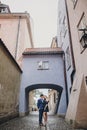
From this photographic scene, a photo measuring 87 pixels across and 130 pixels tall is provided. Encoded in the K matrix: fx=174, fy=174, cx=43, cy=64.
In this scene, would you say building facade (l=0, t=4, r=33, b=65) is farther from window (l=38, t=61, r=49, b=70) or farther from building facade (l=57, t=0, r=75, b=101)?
building facade (l=57, t=0, r=75, b=101)

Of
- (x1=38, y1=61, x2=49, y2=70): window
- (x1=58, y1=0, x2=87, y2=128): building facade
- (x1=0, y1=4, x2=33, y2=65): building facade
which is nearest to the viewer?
(x1=58, y1=0, x2=87, y2=128): building facade

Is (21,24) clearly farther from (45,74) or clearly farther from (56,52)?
(45,74)

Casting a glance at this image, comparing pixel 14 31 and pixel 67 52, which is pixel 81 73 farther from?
pixel 14 31

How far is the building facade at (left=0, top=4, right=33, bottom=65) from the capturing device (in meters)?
19.5

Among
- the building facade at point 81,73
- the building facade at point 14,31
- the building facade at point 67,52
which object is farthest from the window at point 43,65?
the building facade at point 81,73

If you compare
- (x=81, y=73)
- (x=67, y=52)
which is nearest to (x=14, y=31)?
(x=67, y=52)

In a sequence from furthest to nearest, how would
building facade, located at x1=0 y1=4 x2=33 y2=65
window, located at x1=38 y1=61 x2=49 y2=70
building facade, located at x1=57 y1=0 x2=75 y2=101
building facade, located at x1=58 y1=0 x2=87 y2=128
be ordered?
1. building facade, located at x1=0 y1=4 x2=33 y2=65
2. window, located at x1=38 y1=61 x2=49 y2=70
3. building facade, located at x1=57 y1=0 x2=75 y2=101
4. building facade, located at x1=58 y1=0 x2=87 y2=128

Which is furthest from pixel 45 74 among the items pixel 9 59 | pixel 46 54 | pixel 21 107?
pixel 9 59

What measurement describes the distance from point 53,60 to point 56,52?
91cm

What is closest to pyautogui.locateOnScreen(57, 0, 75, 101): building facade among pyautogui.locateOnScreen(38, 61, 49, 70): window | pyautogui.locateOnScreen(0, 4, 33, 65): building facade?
pyautogui.locateOnScreen(38, 61, 49, 70): window

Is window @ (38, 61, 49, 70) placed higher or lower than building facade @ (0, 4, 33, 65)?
lower

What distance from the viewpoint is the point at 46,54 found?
18.5 meters

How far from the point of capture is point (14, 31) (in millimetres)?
20719

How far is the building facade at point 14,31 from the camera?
64.1 feet
